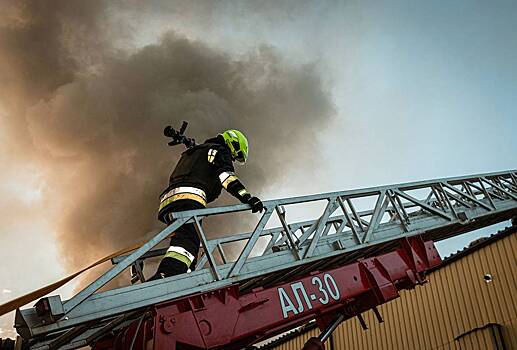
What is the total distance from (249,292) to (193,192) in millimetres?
1236

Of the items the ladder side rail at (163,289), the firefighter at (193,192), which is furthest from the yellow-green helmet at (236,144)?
the ladder side rail at (163,289)

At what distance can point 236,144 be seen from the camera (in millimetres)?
5363

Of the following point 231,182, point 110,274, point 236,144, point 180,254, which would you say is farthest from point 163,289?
point 236,144

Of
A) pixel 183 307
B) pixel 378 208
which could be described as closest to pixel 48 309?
pixel 183 307

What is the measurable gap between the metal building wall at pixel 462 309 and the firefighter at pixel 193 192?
20.7 feet

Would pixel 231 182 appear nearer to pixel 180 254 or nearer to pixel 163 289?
pixel 180 254

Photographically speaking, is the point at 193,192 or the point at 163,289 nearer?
the point at 163,289

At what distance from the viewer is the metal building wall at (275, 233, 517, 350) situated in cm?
835

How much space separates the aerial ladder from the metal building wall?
11.4ft

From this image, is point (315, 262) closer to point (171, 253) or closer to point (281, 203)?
point (281, 203)

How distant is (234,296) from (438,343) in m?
7.24

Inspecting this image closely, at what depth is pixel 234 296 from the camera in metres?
3.53

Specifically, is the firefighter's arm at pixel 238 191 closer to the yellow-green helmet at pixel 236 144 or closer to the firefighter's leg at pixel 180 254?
the firefighter's leg at pixel 180 254

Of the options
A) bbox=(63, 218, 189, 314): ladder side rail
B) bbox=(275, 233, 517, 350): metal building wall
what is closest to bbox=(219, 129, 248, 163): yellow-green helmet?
bbox=(63, 218, 189, 314): ladder side rail
